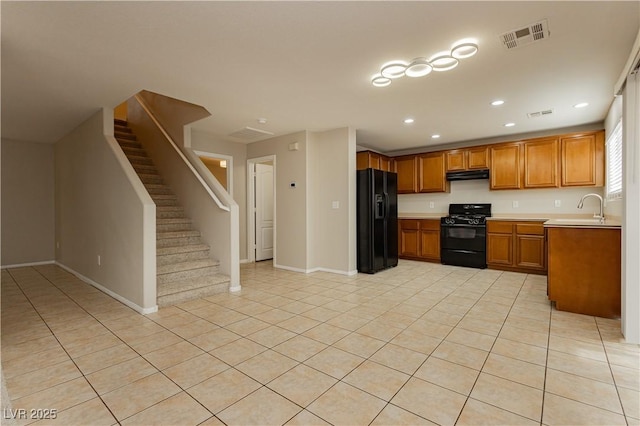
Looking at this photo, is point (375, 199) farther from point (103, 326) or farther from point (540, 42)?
point (103, 326)

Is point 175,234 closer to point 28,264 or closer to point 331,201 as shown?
point 331,201

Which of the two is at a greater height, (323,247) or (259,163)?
(259,163)

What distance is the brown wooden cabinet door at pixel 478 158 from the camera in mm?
5871

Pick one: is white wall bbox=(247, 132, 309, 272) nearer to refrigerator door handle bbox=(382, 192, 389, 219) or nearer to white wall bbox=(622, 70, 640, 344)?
refrigerator door handle bbox=(382, 192, 389, 219)

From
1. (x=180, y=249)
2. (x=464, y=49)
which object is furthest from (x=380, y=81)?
(x=180, y=249)

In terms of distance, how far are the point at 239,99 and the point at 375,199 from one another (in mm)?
2707

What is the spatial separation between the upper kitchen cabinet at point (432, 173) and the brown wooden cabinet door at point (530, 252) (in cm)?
175

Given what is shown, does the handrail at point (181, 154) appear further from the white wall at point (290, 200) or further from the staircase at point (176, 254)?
the white wall at point (290, 200)

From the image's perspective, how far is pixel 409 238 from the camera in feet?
21.5

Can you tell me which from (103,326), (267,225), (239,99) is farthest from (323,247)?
(103,326)

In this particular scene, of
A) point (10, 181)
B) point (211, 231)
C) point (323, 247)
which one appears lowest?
point (323, 247)

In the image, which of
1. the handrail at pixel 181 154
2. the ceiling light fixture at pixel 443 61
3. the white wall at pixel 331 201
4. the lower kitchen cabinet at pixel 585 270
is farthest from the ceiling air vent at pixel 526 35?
the handrail at pixel 181 154

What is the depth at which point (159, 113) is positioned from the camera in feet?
18.3

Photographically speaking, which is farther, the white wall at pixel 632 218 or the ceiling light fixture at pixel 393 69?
the ceiling light fixture at pixel 393 69
